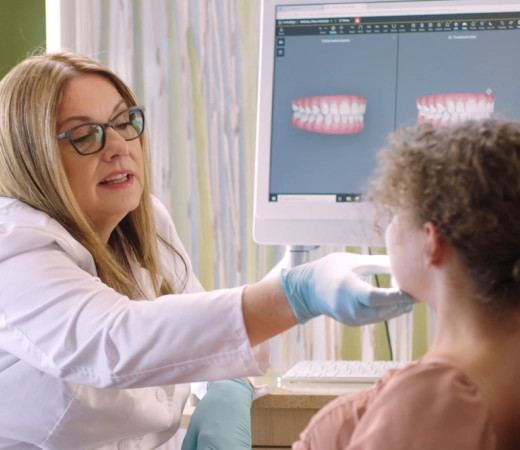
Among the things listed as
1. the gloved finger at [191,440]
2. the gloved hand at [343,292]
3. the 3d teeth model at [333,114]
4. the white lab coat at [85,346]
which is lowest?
the gloved finger at [191,440]

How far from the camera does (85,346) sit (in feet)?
4.11

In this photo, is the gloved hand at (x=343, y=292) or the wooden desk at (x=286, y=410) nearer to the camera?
the gloved hand at (x=343, y=292)

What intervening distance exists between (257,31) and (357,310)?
140cm

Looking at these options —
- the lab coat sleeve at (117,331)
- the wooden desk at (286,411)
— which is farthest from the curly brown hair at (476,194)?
the wooden desk at (286,411)

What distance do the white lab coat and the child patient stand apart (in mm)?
282

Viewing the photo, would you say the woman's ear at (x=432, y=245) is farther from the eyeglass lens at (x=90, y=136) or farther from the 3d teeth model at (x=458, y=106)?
the 3d teeth model at (x=458, y=106)

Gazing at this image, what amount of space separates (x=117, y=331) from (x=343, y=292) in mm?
298

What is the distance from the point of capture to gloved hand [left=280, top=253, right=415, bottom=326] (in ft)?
3.75

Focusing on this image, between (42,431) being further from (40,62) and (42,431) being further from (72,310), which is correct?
(40,62)

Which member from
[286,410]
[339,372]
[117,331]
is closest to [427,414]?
[117,331]

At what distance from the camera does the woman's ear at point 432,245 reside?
94 centimetres

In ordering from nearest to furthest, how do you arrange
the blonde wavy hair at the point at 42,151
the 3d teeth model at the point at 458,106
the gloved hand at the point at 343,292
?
the gloved hand at the point at 343,292 → the blonde wavy hair at the point at 42,151 → the 3d teeth model at the point at 458,106

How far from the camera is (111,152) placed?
1571 mm

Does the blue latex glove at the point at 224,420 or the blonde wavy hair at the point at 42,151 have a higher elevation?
the blonde wavy hair at the point at 42,151
